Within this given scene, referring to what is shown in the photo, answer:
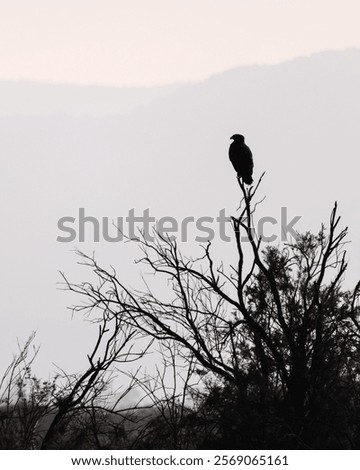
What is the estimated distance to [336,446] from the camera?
48.4 feet

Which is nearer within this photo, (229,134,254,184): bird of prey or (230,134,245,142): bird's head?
(229,134,254,184): bird of prey

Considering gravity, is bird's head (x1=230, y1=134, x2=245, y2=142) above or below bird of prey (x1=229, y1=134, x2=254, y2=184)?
above

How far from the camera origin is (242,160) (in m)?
16.3

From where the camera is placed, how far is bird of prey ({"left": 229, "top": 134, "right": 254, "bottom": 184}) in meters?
16.2

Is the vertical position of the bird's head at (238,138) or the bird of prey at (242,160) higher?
the bird's head at (238,138)

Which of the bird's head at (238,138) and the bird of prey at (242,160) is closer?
the bird of prey at (242,160)

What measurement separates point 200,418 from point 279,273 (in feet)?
11.3

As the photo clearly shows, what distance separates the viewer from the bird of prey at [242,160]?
1616 centimetres

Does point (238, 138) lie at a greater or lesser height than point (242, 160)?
greater

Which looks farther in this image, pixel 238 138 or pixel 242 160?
pixel 238 138
